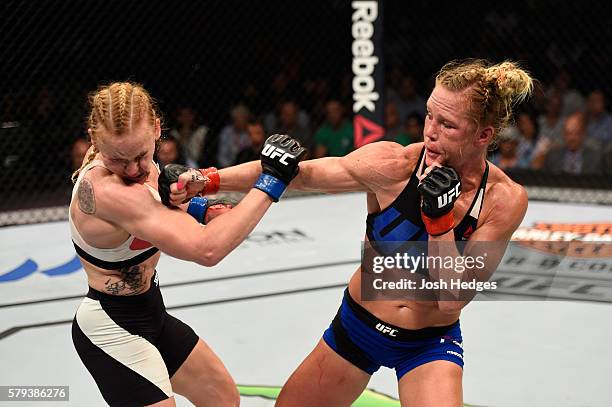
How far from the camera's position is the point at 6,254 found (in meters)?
5.47

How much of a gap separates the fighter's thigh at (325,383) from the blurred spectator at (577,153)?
4926 mm

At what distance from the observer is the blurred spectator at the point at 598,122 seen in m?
6.97

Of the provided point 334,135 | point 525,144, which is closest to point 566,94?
point 525,144

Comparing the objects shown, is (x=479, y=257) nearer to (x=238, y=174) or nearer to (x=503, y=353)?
(x=238, y=174)

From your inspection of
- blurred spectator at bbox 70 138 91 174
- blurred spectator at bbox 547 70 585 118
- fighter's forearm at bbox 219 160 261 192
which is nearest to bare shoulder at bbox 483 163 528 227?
fighter's forearm at bbox 219 160 261 192

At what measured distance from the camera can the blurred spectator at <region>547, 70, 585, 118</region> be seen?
7.23 meters

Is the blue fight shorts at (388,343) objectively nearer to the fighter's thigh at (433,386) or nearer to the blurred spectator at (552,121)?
the fighter's thigh at (433,386)

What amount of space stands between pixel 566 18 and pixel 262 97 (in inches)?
116

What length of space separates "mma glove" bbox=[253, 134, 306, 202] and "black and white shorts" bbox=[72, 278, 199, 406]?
55 cm

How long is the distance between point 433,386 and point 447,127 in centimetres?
76

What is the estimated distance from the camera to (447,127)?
236 cm

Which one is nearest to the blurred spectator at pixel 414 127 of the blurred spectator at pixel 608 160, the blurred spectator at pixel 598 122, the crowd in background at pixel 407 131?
the crowd in background at pixel 407 131

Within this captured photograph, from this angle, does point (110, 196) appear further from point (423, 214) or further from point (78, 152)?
point (78, 152)

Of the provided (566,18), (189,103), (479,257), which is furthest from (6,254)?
(566,18)
